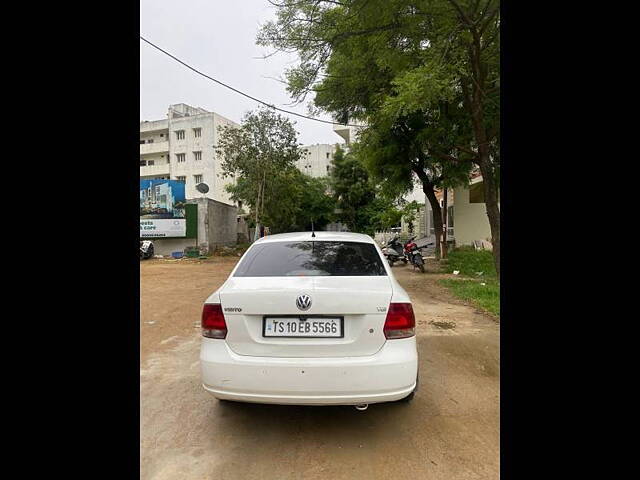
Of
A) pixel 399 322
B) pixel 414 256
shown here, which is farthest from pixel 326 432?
pixel 414 256

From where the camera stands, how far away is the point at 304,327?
2.28 meters

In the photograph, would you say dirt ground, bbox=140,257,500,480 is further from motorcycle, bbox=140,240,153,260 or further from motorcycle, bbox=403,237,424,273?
motorcycle, bbox=140,240,153,260

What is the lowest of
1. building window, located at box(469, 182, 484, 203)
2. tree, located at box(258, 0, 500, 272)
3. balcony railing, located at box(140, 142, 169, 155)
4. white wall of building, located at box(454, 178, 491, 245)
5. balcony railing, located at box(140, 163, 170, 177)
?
white wall of building, located at box(454, 178, 491, 245)

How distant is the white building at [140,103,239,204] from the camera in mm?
31938

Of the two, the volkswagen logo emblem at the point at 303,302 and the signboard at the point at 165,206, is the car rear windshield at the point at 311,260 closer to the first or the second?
the volkswagen logo emblem at the point at 303,302

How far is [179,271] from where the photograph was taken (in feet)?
40.9

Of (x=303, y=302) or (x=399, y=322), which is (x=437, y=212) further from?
(x=303, y=302)

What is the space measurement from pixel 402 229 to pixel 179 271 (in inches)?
770

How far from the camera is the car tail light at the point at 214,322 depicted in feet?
7.71

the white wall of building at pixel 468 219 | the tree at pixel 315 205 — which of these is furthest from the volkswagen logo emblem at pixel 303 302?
the tree at pixel 315 205

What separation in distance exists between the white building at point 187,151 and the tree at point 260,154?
13.9 metres

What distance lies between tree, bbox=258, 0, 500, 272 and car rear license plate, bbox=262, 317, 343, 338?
463 cm

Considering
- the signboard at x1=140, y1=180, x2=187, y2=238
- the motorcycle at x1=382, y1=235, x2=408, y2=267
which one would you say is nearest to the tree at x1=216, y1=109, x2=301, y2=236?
the signboard at x1=140, y1=180, x2=187, y2=238

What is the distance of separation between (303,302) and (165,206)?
668 inches
